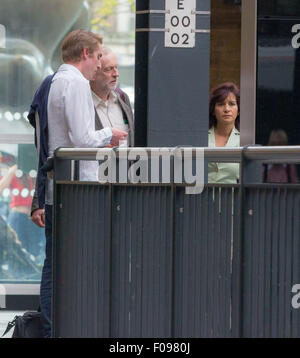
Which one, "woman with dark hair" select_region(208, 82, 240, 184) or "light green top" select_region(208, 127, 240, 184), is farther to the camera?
"woman with dark hair" select_region(208, 82, 240, 184)

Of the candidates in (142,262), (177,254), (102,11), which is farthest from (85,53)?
(102,11)

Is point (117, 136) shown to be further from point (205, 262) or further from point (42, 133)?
point (205, 262)

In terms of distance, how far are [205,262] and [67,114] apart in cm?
167

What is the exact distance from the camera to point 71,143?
6184 millimetres

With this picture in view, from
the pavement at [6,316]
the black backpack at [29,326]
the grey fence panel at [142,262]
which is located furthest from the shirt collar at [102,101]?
the pavement at [6,316]

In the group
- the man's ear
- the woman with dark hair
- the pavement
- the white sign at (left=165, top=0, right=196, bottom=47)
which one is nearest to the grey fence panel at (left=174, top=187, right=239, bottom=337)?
the white sign at (left=165, top=0, right=196, bottom=47)

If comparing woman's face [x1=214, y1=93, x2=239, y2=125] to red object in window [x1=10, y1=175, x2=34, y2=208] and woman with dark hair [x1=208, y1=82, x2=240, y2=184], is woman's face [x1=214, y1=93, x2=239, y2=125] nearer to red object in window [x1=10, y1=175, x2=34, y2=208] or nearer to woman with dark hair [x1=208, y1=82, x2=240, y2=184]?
woman with dark hair [x1=208, y1=82, x2=240, y2=184]

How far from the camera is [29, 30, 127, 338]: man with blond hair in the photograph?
19.9 ft

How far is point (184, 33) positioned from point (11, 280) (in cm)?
382

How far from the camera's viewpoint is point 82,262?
526cm

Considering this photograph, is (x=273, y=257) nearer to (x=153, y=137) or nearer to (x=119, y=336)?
(x=119, y=336)

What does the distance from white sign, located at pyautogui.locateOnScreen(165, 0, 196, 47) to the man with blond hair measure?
0.51 metres

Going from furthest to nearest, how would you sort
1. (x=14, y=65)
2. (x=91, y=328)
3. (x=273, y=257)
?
(x=14, y=65) < (x=91, y=328) < (x=273, y=257)

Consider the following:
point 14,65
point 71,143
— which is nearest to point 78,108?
point 71,143
